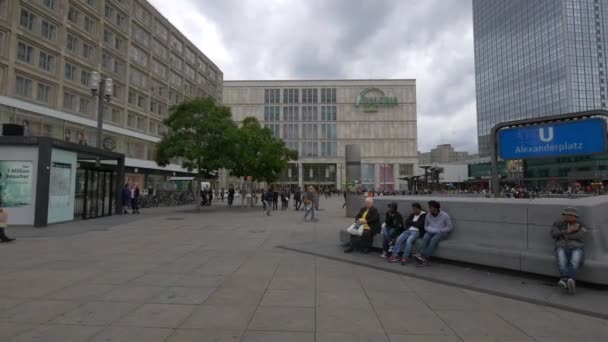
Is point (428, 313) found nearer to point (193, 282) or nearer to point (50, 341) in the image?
point (193, 282)

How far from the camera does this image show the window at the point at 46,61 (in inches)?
1232

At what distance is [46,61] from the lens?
1259 inches

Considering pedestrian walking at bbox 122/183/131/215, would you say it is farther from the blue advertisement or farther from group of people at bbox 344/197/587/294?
the blue advertisement

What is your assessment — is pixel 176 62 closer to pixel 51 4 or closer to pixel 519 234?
pixel 51 4

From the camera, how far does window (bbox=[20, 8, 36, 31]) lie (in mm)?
29500

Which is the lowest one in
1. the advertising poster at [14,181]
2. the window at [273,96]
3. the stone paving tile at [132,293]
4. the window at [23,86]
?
the stone paving tile at [132,293]

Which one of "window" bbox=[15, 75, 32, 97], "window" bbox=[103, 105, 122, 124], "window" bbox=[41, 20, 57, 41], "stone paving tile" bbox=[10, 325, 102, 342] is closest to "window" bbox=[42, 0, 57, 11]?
"window" bbox=[41, 20, 57, 41]

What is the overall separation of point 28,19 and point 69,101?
7894 mm

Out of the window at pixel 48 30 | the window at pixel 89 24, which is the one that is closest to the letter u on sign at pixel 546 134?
the window at pixel 48 30

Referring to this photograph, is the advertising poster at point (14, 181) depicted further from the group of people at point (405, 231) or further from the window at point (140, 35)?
the window at point (140, 35)

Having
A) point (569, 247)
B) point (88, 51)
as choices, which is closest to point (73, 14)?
point (88, 51)

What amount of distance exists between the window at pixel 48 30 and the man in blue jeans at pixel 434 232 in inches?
1511

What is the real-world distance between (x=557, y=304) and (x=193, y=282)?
18.2 feet

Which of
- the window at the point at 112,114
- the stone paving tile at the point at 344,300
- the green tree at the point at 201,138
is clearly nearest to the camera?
the stone paving tile at the point at 344,300
